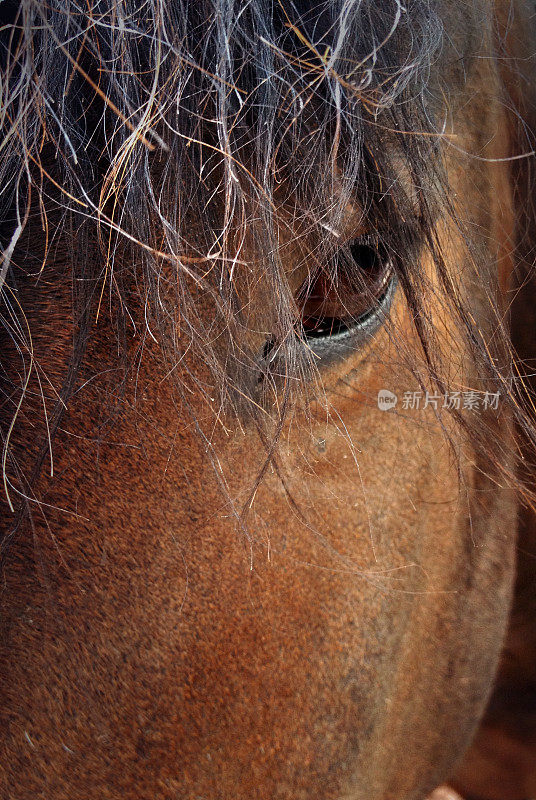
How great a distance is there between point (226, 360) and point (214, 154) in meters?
0.13

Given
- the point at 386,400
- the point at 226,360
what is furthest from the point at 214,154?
the point at 386,400

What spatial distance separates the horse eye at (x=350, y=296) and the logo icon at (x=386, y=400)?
0.06m

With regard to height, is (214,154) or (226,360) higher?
(214,154)

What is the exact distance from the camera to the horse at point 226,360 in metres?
0.36

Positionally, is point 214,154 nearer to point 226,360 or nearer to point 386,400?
point 226,360

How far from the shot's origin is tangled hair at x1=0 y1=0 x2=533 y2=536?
1.14ft

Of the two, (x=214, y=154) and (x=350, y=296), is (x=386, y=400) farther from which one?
(x=214, y=154)

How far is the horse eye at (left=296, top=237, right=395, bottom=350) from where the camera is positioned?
43 cm

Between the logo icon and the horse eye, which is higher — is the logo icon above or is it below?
below

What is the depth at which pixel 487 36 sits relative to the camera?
48 cm

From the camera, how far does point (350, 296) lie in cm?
44

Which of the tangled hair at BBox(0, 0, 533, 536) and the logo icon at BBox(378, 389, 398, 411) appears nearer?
the tangled hair at BBox(0, 0, 533, 536)

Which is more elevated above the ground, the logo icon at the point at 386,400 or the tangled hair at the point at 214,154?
the tangled hair at the point at 214,154

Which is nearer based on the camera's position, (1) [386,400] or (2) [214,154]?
(2) [214,154]
